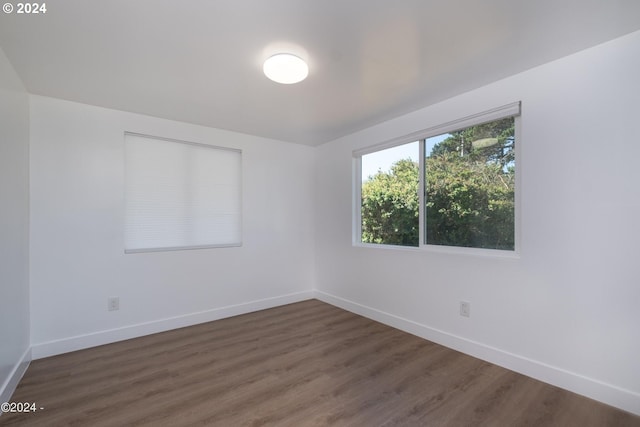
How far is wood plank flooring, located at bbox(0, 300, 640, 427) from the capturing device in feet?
5.67

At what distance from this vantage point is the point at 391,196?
11.3 ft

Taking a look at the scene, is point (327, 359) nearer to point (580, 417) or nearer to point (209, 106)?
point (580, 417)

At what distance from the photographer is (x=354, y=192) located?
3.82 metres

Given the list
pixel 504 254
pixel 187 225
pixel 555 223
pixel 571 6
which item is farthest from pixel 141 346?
pixel 571 6

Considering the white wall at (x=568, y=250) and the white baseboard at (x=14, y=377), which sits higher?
the white wall at (x=568, y=250)

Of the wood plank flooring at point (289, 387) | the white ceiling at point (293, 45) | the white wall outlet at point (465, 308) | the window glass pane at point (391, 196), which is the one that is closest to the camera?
the white ceiling at point (293, 45)

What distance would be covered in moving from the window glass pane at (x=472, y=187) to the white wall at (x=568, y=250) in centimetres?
16

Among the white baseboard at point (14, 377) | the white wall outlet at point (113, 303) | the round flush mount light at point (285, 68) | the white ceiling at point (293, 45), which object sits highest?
the white ceiling at point (293, 45)

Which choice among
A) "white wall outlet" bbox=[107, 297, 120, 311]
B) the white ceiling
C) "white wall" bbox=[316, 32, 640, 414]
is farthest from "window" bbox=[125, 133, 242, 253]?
"white wall" bbox=[316, 32, 640, 414]

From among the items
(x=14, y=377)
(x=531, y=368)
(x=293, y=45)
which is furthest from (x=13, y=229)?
(x=531, y=368)

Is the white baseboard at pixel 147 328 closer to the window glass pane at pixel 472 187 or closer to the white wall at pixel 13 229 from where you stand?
the white wall at pixel 13 229

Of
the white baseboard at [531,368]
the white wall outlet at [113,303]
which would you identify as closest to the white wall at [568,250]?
the white baseboard at [531,368]

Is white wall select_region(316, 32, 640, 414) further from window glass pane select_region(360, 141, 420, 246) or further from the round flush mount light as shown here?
the round flush mount light

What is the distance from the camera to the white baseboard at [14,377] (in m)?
1.86
